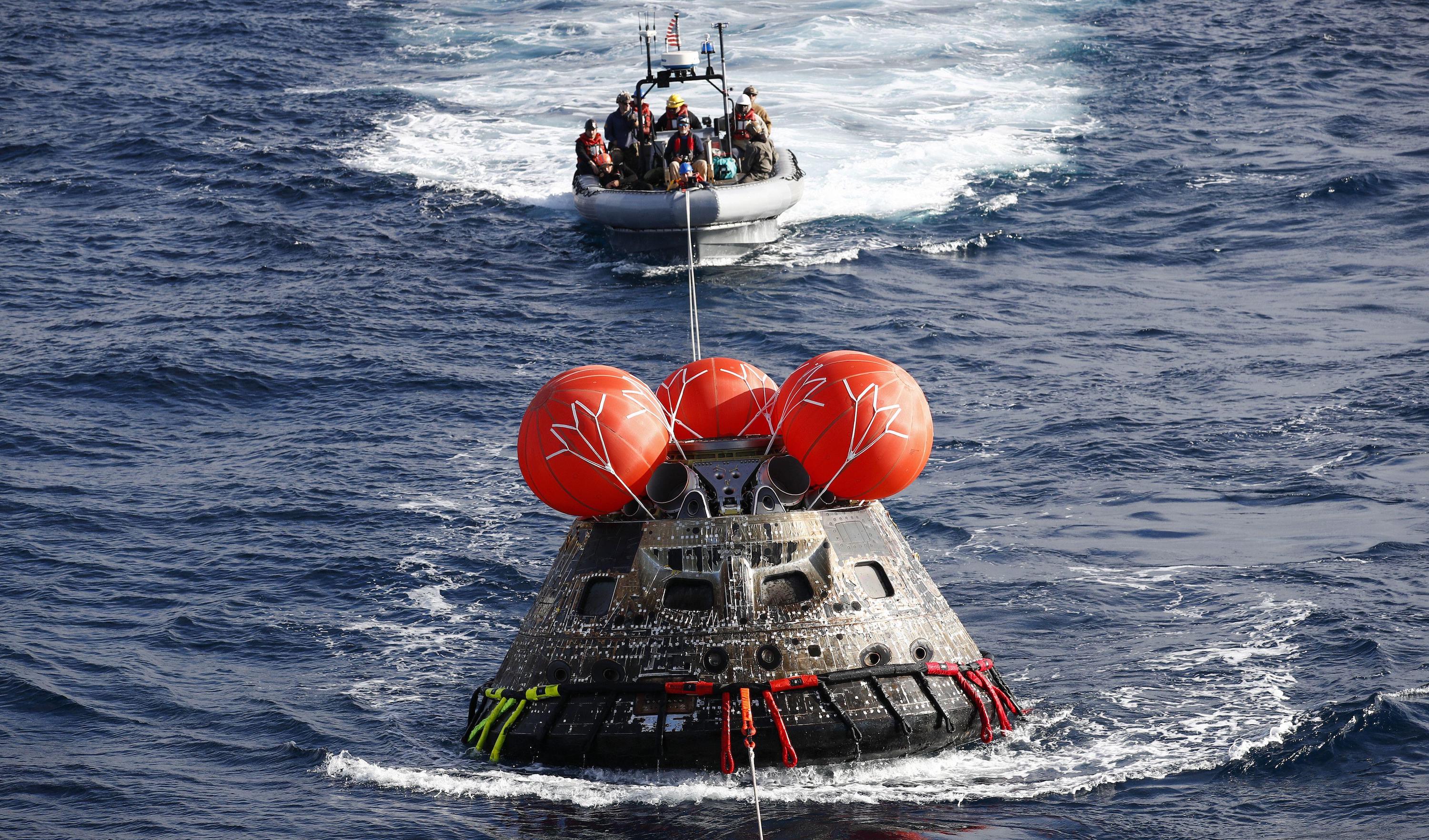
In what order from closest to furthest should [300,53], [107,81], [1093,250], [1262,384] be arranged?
[1262,384] < [1093,250] < [107,81] < [300,53]

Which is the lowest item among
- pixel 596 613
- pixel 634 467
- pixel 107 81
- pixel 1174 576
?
pixel 1174 576

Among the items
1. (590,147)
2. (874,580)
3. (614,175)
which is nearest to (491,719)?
(874,580)

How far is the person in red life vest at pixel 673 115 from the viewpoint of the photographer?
26722mm

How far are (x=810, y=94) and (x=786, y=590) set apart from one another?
26.7 m

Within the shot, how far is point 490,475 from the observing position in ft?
60.8

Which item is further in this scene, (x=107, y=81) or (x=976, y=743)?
(x=107, y=81)

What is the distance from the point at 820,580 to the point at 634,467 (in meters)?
1.57

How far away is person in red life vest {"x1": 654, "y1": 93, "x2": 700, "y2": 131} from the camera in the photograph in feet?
87.7

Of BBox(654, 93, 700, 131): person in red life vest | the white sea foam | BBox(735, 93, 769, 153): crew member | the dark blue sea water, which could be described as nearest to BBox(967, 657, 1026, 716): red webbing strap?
the dark blue sea water

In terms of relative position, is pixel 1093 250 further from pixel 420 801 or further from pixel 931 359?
pixel 420 801

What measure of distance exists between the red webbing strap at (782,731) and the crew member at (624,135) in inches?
690

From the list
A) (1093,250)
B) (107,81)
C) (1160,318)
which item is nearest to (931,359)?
(1160,318)

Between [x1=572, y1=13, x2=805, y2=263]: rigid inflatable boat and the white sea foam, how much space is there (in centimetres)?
228

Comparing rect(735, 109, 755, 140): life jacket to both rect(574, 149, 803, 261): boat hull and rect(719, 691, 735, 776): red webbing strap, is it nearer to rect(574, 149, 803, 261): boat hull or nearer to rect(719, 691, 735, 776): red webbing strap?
rect(574, 149, 803, 261): boat hull
